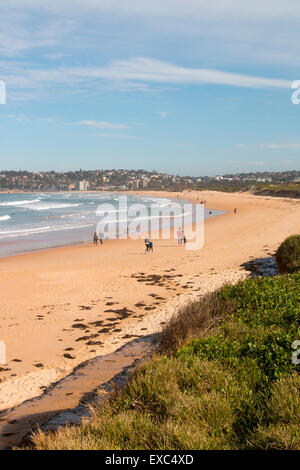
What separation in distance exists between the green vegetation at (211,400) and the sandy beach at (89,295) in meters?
3.63

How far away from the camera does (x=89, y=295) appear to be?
53.7ft

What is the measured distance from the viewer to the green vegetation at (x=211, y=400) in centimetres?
427

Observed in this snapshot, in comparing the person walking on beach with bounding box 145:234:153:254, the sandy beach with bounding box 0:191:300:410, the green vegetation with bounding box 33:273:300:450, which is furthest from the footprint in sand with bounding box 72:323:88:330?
the person walking on beach with bounding box 145:234:153:254

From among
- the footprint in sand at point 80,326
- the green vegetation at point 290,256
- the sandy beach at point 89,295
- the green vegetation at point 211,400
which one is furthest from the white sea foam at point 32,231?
the green vegetation at point 211,400

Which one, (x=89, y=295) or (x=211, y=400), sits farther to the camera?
(x=89, y=295)

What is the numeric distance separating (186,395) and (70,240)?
30.9m

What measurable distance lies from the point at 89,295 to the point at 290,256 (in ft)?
26.5

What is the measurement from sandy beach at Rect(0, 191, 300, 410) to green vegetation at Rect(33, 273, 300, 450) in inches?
143

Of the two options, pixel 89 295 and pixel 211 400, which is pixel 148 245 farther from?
pixel 211 400

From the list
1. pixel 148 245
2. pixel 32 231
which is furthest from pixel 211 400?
pixel 32 231

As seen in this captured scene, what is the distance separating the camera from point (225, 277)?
1784 cm

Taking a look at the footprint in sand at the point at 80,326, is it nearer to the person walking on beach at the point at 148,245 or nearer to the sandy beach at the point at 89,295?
the sandy beach at the point at 89,295
